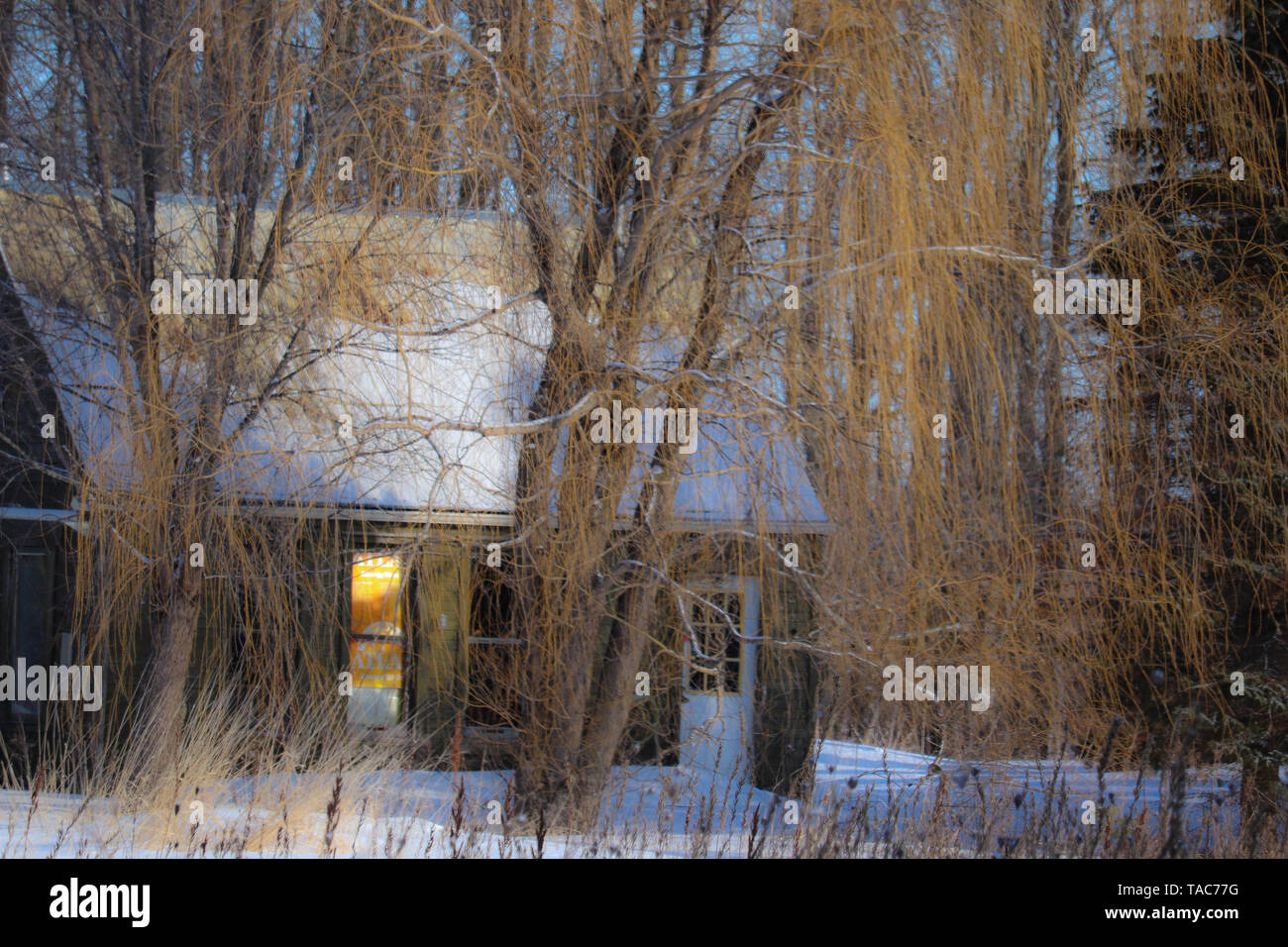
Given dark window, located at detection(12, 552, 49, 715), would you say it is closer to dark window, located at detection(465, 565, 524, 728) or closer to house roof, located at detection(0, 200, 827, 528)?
house roof, located at detection(0, 200, 827, 528)

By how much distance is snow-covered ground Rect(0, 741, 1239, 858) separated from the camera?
239 inches

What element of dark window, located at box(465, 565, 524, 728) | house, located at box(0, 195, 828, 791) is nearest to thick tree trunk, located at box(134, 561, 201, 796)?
house, located at box(0, 195, 828, 791)

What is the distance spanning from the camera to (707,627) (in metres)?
7.71

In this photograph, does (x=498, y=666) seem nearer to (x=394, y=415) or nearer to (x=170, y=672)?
(x=394, y=415)

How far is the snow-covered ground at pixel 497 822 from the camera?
6059mm

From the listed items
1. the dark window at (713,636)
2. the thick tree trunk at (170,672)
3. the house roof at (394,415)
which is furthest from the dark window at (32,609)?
→ the dark window at (713,636)

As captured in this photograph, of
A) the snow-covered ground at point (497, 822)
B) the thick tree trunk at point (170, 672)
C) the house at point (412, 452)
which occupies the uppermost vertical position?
the house at point (412, 452)

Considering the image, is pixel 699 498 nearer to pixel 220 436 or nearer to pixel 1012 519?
pixel 1012 519

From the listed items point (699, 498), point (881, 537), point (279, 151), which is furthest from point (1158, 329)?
point (279, 151)

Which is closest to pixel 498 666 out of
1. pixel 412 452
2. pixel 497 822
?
pixel 497 822

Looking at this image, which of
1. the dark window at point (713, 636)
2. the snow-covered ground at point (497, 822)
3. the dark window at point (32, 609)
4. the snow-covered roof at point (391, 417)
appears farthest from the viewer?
the dark window at point (32, 609)

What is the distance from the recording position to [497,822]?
24.2 feet

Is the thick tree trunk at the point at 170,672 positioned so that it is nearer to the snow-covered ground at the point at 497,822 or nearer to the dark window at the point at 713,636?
the snow-covered ground at the point at 497,822

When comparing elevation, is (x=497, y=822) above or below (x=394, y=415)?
below
